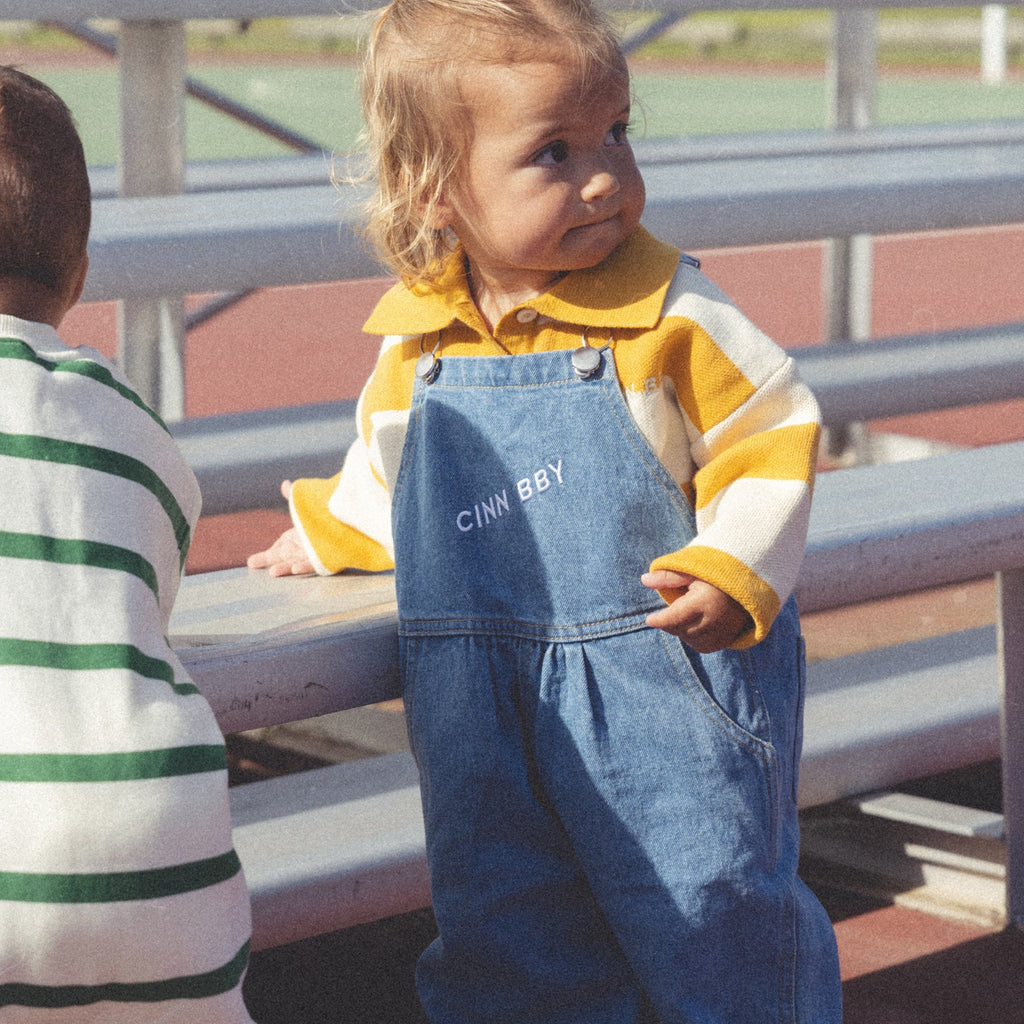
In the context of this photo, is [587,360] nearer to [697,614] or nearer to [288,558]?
[697,614]

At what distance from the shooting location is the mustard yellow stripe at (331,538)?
5.17 ft

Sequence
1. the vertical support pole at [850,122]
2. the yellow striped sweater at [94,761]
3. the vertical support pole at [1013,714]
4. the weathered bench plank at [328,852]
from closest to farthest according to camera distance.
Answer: the yellow striped sweater at [94,761] < the weathered bench plank at [328,852] < the vertical support pole at [1013,714] < the vertical support pole at [850,122]

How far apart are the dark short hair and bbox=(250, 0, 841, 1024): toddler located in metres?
0.35

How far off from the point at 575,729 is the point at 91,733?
465mm

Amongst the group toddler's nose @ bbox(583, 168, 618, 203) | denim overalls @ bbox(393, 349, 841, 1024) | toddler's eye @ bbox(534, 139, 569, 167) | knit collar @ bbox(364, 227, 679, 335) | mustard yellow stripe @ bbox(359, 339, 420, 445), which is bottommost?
denim overalls @ bbox(393, 349, 841, 1024)

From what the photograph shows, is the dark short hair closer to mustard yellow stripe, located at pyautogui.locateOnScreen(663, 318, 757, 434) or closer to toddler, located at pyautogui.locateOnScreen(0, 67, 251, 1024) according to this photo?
toddler, located at pyautogui.locateOnScreen(0, 67, 251, 1024)

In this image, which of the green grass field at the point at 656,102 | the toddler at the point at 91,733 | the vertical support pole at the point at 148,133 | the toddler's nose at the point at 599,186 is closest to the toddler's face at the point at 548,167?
the toddler's nose at the point at 599,186

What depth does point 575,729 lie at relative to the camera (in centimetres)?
139

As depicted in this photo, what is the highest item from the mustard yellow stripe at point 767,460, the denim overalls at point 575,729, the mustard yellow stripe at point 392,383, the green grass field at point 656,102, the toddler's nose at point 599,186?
the green grass field at point 656,102

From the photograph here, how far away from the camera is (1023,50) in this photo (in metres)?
26.3

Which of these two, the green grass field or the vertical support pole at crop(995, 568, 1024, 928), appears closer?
the vertical support pole at crop(995, 568, 1024, 928)

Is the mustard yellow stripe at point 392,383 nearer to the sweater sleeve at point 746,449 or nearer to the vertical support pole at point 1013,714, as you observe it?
the sweater sleeve at point 746,449

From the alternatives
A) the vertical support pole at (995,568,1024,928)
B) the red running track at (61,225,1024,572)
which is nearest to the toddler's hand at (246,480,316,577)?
the vertical support pole at (995,568,1024,928)

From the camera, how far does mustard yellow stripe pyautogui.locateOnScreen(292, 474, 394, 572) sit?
158 cm
